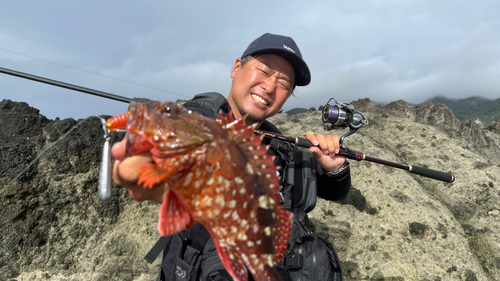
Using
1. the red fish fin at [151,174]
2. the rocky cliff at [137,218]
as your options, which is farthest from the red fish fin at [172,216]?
the rocky cliff at [137,218]

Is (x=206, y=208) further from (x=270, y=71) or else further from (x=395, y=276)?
(x=395, y=276)

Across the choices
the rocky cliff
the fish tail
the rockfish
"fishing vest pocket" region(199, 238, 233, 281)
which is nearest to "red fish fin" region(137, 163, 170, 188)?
the rockfish

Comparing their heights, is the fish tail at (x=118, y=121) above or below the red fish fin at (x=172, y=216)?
above

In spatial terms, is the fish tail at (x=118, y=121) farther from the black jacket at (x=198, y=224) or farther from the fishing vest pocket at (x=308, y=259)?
the fishing vest pocket at (x=308, y=259)

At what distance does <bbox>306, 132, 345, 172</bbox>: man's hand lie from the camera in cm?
343

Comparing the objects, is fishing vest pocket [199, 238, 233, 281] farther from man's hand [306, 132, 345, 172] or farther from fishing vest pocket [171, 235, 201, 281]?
man's hand [306, 132, 345, 172]

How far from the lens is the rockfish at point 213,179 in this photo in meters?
1.79

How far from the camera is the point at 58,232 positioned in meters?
4.29

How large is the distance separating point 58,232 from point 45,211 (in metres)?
0.41

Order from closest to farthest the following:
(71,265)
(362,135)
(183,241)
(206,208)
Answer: (206,208), (183,241), (71,265), (362,135)

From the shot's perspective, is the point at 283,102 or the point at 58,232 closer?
the point at 283,102

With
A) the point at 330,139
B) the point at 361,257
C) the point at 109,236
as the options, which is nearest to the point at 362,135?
the point at 361,257

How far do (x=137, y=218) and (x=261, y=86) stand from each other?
347 centimetres

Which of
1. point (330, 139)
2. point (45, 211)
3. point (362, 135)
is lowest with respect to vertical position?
point (45, 211)
